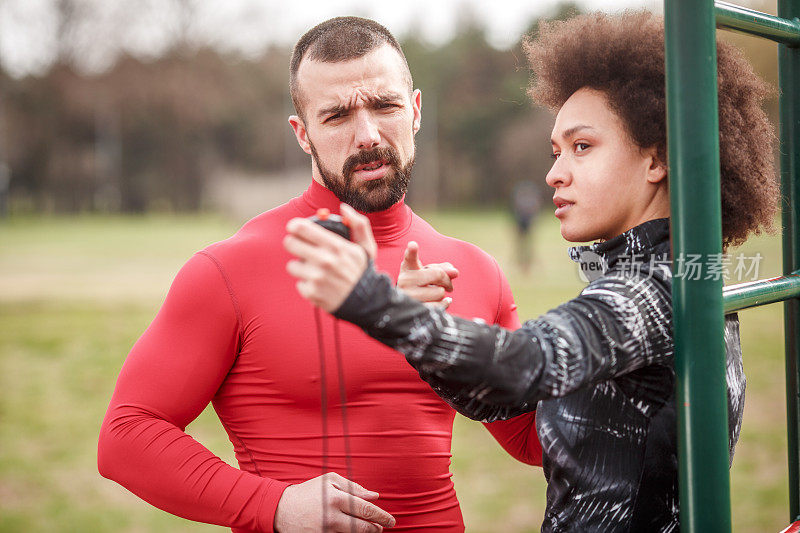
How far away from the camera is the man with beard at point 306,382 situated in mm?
1655

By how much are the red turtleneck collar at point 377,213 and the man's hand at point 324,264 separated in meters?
1.00

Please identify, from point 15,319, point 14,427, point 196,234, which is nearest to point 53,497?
point 14,427

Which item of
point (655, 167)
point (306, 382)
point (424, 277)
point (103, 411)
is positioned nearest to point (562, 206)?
point (655, 167)

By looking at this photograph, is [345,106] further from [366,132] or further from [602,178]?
[602,178]

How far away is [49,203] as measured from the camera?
36.2 m

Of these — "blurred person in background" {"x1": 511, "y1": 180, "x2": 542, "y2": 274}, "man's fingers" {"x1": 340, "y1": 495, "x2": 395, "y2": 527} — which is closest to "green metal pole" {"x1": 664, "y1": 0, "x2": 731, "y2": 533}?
"man's fingers" {"x1": 340, "y1": 495, "x2": 395, "y2": 527}

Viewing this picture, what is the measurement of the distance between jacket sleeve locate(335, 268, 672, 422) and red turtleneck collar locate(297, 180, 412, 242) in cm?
86

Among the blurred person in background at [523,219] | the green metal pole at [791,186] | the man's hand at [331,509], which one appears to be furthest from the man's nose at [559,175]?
the blurred person in background at [523,219]

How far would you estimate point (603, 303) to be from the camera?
3.89 ft

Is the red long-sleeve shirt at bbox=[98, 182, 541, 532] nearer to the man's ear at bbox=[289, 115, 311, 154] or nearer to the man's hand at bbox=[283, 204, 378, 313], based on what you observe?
the man's ear at bbox=[289, 115, 311, 154]

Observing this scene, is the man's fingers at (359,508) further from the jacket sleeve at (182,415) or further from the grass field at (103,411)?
the grass field at (103,411)

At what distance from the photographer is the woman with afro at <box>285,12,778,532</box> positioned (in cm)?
104

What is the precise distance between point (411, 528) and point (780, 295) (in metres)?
0.96

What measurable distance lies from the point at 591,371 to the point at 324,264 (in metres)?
0.43
